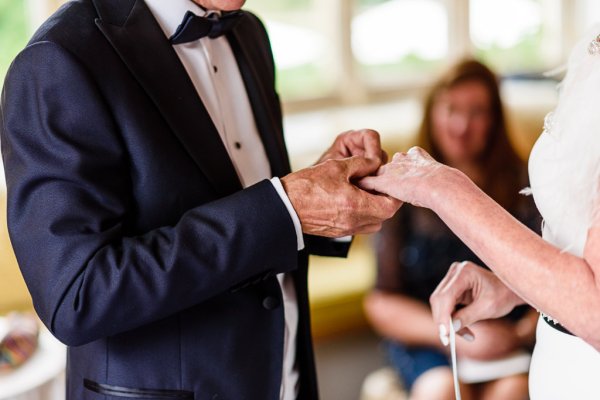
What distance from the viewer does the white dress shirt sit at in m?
1.48

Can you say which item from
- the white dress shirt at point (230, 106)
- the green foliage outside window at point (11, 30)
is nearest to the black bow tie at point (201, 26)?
the white dress shirt at point (230, 106)

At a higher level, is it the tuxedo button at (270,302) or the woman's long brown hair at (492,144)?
the tuxedo button at (270,302)

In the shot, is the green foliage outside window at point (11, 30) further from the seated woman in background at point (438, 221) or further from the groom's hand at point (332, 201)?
the groom's hand at point (332, 201)

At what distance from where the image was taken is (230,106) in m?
1.62

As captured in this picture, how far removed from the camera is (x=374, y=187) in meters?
1.35

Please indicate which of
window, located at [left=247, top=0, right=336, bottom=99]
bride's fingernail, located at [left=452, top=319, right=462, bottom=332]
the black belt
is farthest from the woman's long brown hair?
the black belt

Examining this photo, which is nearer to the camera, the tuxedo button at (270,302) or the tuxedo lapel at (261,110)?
the tuxedo button at (270,302)

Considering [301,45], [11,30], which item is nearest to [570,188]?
[11,30]

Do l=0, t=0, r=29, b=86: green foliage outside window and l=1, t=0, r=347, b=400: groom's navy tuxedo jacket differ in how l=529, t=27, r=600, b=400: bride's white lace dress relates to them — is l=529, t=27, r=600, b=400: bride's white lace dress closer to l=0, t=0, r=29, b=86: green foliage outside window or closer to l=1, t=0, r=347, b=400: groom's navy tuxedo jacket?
l=1, t=0, r=347, b=400: groom's navy tuxedo jacket

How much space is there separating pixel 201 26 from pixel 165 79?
0.48 ft

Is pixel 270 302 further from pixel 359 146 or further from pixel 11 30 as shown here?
pixel 11 30

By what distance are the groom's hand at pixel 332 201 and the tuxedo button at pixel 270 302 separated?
0.19 metres

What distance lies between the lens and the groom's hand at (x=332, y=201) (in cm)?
131

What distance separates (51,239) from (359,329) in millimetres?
2948
